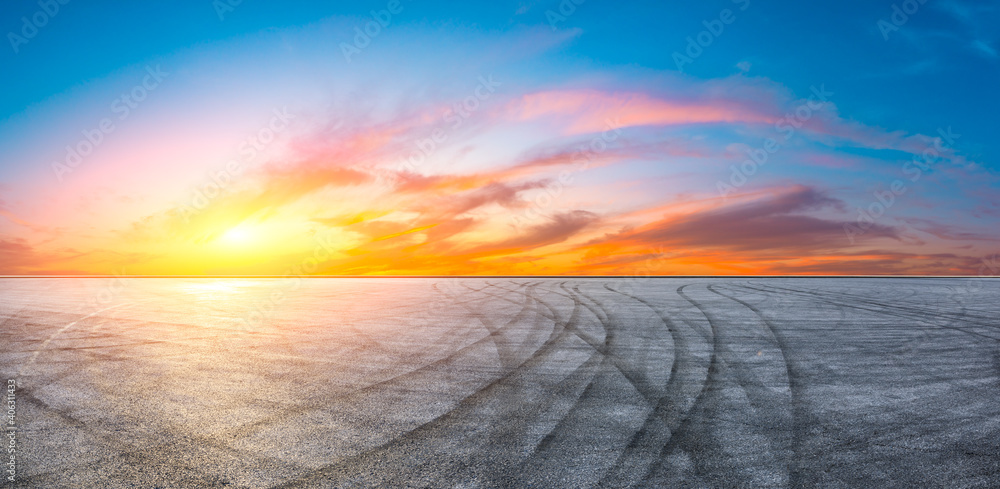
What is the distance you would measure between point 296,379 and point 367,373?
1.02m

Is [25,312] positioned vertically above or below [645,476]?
above

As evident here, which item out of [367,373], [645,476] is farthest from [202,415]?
[645,476]

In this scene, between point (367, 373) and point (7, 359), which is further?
point (7, 359)

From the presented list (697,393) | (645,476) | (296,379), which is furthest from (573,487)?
(296,379)

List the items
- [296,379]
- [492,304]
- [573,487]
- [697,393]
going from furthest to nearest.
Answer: [492,304]
[296,379]
[697,393]
[573,487]

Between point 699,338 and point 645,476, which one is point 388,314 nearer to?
point 699,338

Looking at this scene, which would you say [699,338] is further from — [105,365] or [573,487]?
[105,365]

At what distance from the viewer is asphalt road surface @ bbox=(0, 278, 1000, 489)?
4.21 metres

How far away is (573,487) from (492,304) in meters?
14.0

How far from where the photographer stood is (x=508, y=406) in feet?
19.4

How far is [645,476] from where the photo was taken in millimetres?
4047

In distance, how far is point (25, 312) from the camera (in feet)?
54.9

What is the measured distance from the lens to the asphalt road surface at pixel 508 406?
4211 mm

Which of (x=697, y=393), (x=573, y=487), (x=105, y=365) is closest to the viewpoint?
(x=573, y=487)
